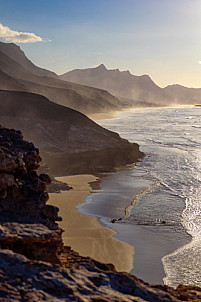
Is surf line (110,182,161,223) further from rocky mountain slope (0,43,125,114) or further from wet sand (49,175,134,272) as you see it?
rocky mountain slope (0,43,125,114)

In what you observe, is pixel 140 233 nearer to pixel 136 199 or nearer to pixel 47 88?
pixel 136 199

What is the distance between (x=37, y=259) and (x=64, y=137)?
72.9 feet

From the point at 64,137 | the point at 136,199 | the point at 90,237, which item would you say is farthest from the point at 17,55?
the point at 90,237

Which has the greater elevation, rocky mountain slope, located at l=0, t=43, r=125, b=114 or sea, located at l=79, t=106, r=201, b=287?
rocky mountain slope, located at l=0, t=43, r=125, b=114

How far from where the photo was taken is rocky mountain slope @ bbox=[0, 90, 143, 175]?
2400cm

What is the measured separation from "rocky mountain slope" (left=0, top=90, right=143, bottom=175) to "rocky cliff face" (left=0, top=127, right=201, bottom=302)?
15.2m

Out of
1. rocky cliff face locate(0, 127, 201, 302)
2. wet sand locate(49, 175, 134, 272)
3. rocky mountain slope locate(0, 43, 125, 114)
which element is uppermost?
rocky mountain slope locate(0, 43, 125, 114)

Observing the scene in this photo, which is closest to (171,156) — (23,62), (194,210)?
(194,210)

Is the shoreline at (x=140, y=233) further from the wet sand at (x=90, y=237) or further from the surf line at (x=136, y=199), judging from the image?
the wet sand at (x=90, y=237)

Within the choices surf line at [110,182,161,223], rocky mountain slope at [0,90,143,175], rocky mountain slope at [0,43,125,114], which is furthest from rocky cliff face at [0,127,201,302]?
rocky mountain slope at [0,43,125,114]

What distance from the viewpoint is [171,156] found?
29.5m

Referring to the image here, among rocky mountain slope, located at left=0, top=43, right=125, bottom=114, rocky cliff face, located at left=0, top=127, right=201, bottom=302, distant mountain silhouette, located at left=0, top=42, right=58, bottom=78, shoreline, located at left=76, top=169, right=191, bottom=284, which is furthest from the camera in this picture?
distant mountain silhouette, located at left=0, top=42, right=58, bottom=78

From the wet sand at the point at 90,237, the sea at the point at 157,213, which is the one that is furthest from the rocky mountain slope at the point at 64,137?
the wet sand at the point at 90,237

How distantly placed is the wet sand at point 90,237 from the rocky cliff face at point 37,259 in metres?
4.14
